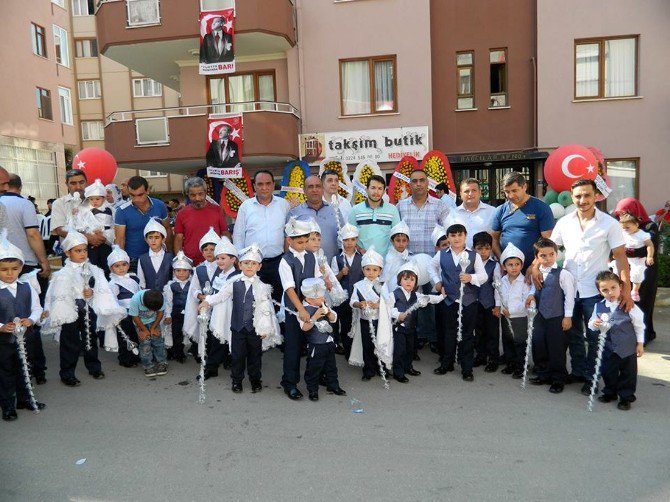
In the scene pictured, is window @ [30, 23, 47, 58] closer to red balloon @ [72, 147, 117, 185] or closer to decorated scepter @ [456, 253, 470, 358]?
red balloon @ [72, 147, 117, 185]

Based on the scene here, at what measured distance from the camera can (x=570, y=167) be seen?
22.4 ft

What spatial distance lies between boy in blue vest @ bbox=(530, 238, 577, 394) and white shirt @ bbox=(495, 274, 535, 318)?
212 mm

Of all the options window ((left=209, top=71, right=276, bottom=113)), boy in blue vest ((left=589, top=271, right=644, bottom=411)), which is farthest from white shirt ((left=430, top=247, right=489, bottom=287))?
window ((left=209, top=71, right=276, bottom=113))

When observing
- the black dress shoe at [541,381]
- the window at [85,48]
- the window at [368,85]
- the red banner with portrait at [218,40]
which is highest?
the window at [85,48]

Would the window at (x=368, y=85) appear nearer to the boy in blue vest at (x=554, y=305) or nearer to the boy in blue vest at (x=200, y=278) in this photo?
the boy in blue vest at (x=200, y=278)

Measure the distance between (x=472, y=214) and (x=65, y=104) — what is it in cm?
2591

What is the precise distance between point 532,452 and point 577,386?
1591 mm

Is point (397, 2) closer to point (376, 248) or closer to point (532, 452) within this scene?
point (376, 248)

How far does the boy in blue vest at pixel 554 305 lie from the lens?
479cm

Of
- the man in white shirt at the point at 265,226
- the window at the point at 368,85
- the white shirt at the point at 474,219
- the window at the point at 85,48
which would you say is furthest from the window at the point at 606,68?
the window at the point at 85,48

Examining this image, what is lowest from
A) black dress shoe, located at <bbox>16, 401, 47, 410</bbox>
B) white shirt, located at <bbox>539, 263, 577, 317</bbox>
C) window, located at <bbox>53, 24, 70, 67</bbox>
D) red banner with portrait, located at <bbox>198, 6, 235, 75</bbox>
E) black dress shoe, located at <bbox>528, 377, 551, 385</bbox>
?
black dress shoe, located at <bbox>528, 377, 551, 385</bbox>

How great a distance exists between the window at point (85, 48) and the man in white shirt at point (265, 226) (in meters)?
33.5

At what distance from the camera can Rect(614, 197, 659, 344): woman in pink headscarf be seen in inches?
241

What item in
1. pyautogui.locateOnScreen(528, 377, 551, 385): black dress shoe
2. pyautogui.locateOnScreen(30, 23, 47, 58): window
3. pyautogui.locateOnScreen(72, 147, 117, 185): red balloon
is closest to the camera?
pyautogui.locateOnScreen(528, 377, 551, 385): black dress shoe
